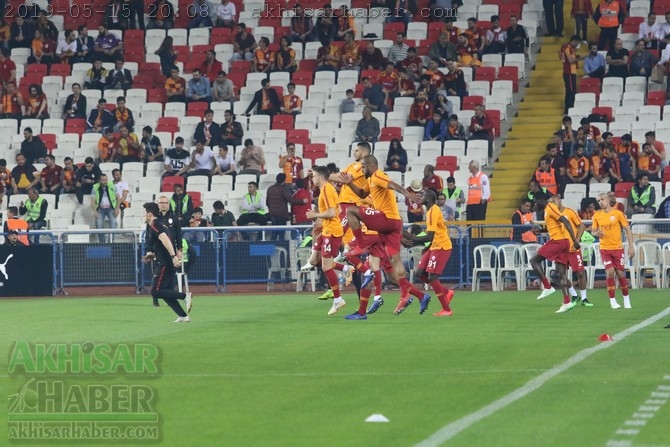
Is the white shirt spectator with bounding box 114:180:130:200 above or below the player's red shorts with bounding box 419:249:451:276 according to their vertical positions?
above

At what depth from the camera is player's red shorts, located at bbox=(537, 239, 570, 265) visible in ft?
74.9

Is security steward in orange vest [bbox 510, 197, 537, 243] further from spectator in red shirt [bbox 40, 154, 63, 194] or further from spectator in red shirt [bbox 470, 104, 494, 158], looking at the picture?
spectator in red shirt [bbox 40, 154, 63, 194]

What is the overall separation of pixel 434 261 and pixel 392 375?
8.31 m

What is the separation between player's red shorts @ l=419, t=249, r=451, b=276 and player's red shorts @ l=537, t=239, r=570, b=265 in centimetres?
213

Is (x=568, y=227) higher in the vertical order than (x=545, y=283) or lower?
higher

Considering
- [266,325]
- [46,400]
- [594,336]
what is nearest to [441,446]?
[46,400]

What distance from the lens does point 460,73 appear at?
35188 mm

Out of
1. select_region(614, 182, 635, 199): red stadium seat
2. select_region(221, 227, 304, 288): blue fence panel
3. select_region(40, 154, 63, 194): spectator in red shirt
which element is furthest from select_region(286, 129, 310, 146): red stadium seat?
select_region(614, 182, 635, 199): red stadium seat

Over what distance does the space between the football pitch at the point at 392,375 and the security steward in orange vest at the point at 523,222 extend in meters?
6.47

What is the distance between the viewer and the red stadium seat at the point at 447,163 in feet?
108

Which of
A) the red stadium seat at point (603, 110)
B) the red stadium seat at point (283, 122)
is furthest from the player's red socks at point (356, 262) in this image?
the red stadium seat at point (283, 122)

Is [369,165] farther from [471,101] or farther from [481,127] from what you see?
[471,101]

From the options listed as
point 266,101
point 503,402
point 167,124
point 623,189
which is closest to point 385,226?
point 503,402

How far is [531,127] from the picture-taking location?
116 ft
